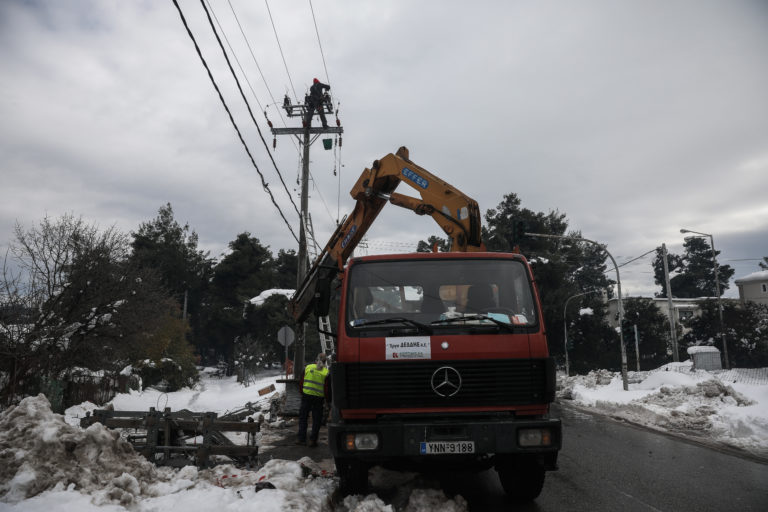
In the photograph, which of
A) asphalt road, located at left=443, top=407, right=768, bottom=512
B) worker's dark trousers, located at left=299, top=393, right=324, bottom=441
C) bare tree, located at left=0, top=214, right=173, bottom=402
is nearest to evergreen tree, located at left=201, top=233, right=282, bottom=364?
bare tree, located at left=0, top=214, right=173, bottom=402

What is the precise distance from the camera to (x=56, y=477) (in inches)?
178

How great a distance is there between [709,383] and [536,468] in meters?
13.6

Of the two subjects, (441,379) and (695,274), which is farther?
(695,274)

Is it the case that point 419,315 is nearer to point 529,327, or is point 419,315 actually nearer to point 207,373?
point 529,327

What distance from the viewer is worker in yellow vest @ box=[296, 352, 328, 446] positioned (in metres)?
9.13

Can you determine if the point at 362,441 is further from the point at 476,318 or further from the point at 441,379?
the point at 476,318

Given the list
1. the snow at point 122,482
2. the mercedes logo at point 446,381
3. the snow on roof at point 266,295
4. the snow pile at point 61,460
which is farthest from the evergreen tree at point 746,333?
the snow pile at point 61,460

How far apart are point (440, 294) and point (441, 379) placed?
0.91 metres

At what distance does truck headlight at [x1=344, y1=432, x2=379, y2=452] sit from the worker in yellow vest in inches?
183

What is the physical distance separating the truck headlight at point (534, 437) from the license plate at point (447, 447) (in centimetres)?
46

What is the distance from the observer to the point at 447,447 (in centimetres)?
444

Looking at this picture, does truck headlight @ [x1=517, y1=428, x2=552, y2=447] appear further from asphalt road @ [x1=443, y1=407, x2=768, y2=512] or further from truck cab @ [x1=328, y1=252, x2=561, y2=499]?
asphalt road @ [x1=443, y1=407, x2=768, y2=512]

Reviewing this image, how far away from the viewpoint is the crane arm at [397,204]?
6.63 metres

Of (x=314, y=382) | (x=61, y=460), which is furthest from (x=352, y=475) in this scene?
(x=314, y=382)
